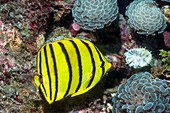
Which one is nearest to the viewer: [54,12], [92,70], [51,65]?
[51,65]

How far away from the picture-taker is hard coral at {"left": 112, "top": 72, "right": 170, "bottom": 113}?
326 centimetres

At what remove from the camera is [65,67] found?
2621 mm

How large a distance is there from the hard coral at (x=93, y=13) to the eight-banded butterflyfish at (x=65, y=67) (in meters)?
1.07

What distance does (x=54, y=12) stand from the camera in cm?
397

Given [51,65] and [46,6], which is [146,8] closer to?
[46,6]

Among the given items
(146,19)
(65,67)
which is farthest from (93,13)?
(65,67)

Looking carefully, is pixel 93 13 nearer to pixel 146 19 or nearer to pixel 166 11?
pixel 146 19

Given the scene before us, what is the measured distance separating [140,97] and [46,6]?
169 cm

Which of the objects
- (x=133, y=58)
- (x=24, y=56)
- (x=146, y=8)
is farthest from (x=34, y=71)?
(x=146, y=8)

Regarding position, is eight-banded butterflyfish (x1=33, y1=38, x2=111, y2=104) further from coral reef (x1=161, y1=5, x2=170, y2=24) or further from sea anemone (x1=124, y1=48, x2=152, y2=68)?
coral reef (x1=161, y1=5, x2=170, y2=24)

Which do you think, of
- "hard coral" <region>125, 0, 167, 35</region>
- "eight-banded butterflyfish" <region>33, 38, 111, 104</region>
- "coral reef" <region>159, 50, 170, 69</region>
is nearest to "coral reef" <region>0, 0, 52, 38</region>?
"eight-banded butterflyfish" <region>33, 38, 111, 104</region>

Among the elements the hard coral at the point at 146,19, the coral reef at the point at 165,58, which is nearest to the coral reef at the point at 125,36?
the hard coral at the point at 146,19

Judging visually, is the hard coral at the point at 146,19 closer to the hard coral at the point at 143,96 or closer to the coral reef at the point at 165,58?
the coral reef at the point at 165,58

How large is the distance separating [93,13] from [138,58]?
94cm
